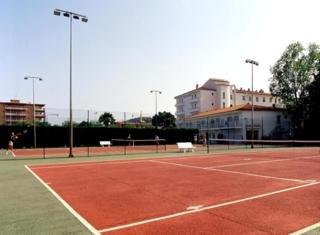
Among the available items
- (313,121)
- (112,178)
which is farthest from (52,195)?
(313,121)

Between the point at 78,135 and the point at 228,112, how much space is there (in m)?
30.1

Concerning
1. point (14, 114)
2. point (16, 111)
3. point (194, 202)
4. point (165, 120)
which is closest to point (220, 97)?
Result: point (165, 120)

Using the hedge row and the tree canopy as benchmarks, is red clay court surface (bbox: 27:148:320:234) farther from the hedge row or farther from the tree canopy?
the tree canopy

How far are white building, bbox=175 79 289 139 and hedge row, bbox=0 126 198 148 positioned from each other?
12506 millimetres

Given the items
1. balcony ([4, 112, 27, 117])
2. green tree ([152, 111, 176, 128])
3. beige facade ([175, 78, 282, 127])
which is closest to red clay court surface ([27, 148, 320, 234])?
green tree ([152, 111, 176, 128])

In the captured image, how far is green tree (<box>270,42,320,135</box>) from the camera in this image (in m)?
59.2

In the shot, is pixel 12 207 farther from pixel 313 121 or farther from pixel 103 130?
pixel 313 121

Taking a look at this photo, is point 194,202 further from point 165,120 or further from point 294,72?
point 165,120

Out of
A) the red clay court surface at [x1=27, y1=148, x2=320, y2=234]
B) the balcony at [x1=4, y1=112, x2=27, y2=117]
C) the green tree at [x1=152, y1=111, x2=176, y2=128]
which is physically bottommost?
the red clay court surface at [x1=27, y1=148, x2=320, y2=234]

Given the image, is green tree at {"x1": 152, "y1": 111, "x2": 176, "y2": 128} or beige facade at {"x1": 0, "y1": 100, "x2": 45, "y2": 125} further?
beige facade at {"x1": 0, "y1": 100, "x2": 45, "y2": 125}

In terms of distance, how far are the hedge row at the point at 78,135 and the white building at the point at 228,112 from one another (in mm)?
12506

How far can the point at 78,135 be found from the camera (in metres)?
47.8

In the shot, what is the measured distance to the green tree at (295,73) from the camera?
59219 millimetres

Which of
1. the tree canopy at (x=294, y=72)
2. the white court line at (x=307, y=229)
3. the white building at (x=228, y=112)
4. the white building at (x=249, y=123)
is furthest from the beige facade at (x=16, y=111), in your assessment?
the white court line at (x=307, y=229)
